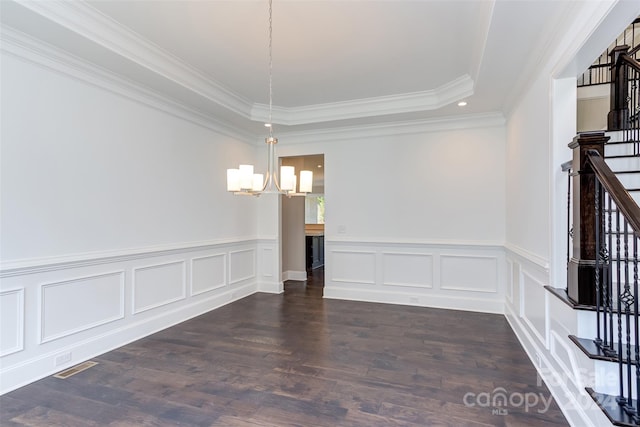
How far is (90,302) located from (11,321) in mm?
642

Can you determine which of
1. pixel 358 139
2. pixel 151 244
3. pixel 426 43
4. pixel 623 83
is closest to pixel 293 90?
pixel 358 139

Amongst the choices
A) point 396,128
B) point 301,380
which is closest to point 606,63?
point 396,128

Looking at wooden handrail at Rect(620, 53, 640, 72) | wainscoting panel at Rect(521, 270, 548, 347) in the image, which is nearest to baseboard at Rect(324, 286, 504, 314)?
wainscoting panel at Rect(521, 270, 548, 347)

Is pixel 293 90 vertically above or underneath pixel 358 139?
above

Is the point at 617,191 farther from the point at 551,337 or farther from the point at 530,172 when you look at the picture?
the point at 530,172

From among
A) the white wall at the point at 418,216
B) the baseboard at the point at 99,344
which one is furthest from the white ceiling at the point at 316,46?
the baseboard at the point at 99,344

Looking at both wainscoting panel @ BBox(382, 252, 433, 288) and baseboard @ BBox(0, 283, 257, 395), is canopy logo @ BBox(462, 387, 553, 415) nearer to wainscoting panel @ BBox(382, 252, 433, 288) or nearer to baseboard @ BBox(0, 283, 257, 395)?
wainscoting panel @ BBox(382, 252, 433, 288)

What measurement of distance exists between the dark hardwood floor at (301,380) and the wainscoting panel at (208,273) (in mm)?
563

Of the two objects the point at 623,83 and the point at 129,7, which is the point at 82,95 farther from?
the point at 623,83

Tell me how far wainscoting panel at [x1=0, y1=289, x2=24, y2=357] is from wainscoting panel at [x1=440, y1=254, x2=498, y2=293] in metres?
4.81

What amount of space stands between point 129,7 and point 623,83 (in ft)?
18.2

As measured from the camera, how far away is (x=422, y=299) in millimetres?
5008

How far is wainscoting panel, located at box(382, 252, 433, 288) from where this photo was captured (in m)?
5.02

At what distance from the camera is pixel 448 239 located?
4938 millimetres
